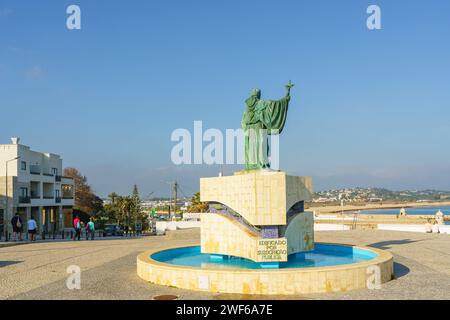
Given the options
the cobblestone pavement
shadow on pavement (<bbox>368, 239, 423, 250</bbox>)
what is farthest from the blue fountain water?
shadow on pavement (<bbox>368, 239, 423, 250</bbox>)

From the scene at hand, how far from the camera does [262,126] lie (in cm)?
1692

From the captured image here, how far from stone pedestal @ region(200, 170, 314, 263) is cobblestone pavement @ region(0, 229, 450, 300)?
3.36m

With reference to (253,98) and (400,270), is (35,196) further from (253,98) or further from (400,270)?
(400,270)

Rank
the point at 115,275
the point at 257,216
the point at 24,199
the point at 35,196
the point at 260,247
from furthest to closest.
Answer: the point at 35,196, the point at 24,199, the point at 257,216, the point at 115,275, the point at 260,247

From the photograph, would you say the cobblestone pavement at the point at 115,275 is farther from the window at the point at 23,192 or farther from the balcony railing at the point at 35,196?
the balcony railing at the point at 35,196

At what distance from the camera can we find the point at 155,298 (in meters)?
11.3

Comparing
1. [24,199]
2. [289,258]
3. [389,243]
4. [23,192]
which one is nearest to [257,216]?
[289,258]

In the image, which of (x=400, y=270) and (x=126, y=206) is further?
(x=126, y=206)

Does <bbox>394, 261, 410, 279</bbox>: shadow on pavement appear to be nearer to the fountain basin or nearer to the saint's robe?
the fountain basin

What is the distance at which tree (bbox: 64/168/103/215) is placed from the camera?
69.2 m

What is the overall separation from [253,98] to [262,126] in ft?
4.29

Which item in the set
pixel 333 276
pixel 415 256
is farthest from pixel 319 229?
pixel 333 276

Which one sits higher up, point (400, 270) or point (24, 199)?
point (24, 199)
